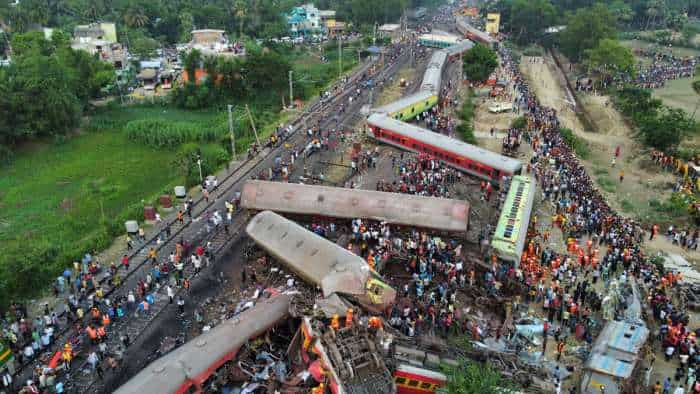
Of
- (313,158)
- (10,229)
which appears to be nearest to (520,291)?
(313,158)

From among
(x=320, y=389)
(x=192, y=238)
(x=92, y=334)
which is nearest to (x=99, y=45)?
(x=192, y=238)

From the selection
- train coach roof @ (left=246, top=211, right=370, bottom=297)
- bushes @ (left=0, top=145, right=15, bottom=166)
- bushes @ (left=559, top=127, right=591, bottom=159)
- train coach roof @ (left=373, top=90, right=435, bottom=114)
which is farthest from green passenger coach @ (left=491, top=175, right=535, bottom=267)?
bushes @ (left=0, top=145, right=15, bottom=166)

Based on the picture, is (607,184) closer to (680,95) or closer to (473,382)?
(473,382)

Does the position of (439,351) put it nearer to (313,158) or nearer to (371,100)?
(313,158)

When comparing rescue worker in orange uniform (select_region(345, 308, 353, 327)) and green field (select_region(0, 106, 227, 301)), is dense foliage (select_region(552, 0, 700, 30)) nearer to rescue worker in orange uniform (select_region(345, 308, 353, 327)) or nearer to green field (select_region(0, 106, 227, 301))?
green field (select_region(0, 106, 227, 301))

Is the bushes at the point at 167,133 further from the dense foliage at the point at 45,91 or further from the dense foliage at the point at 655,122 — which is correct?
the dense foliage at the point at 655,122

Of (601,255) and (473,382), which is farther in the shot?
(601,255)

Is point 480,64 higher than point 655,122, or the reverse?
point 480,64
